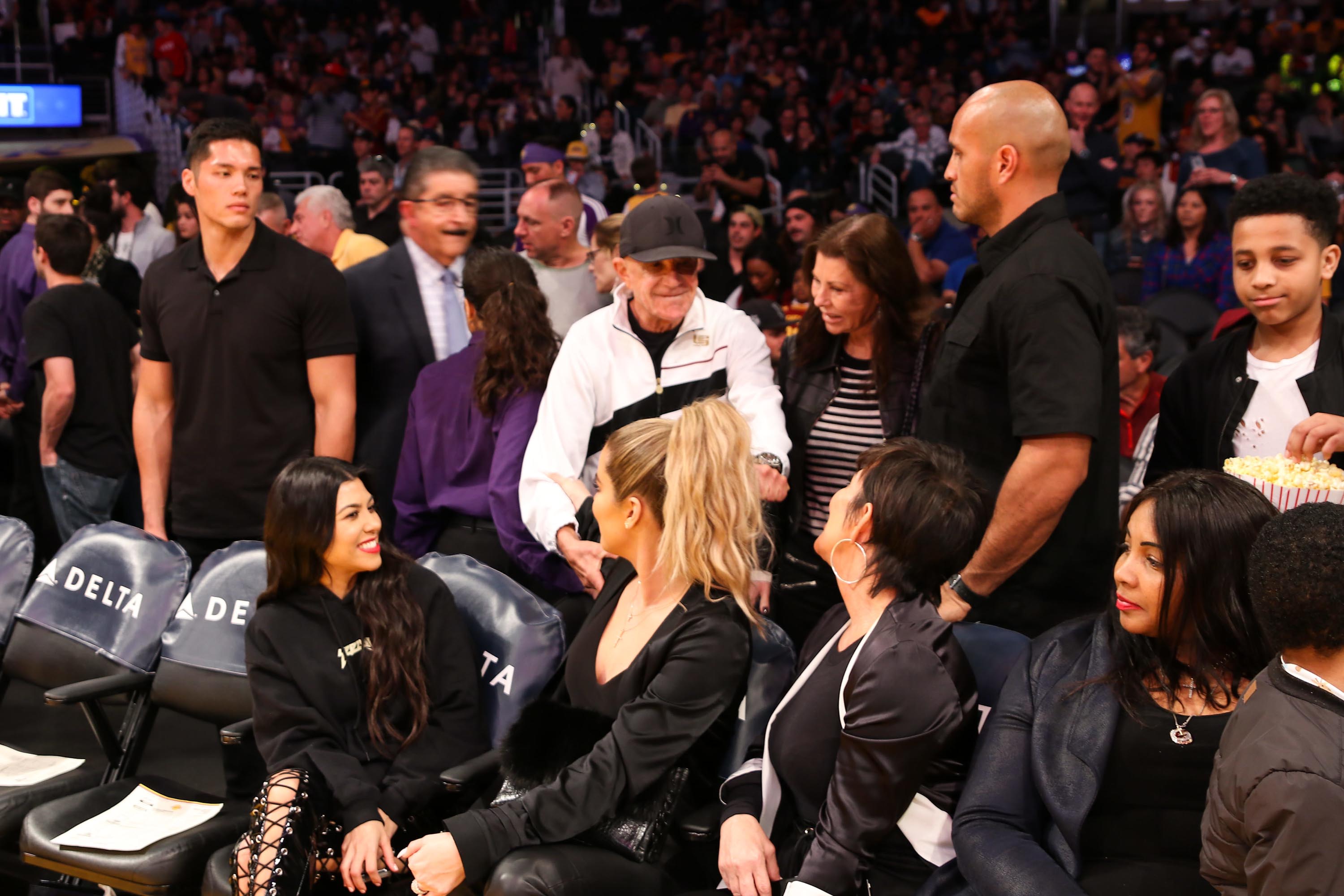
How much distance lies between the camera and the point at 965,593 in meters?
2.47

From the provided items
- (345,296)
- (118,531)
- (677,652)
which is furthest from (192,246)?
(677,652)

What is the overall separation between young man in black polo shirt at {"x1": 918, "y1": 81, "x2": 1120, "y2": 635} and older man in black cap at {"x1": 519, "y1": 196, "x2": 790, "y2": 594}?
1.87ft

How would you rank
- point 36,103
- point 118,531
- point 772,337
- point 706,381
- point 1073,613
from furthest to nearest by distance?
point 36,103, point 772,337, point 118,531, point 706,381, point 1073,613

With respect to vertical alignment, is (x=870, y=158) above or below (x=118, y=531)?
above

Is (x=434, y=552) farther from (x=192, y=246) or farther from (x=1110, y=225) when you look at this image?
(x=1110, y=225)

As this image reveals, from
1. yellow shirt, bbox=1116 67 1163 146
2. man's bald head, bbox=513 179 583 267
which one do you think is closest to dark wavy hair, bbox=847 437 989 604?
man's bald head, bbox=513 179 583 267

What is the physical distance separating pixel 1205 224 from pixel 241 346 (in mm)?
4371

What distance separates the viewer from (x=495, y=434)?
3.33m

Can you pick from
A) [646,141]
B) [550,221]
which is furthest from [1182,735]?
[646,141]

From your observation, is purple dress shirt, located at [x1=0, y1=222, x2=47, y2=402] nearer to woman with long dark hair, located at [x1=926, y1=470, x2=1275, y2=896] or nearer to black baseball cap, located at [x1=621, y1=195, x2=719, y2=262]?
black baseball cap, located at [x1=621, y1=195, x2=719, y2=262]

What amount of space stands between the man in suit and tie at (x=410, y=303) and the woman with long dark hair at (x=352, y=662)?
0.79 m

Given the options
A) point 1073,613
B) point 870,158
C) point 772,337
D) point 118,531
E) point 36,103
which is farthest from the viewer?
point 36,103

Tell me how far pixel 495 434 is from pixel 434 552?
354 mm

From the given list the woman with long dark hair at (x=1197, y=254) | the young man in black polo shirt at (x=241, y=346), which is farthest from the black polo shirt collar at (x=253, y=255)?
the woman with long dark hair at (x=1197, y=254)
